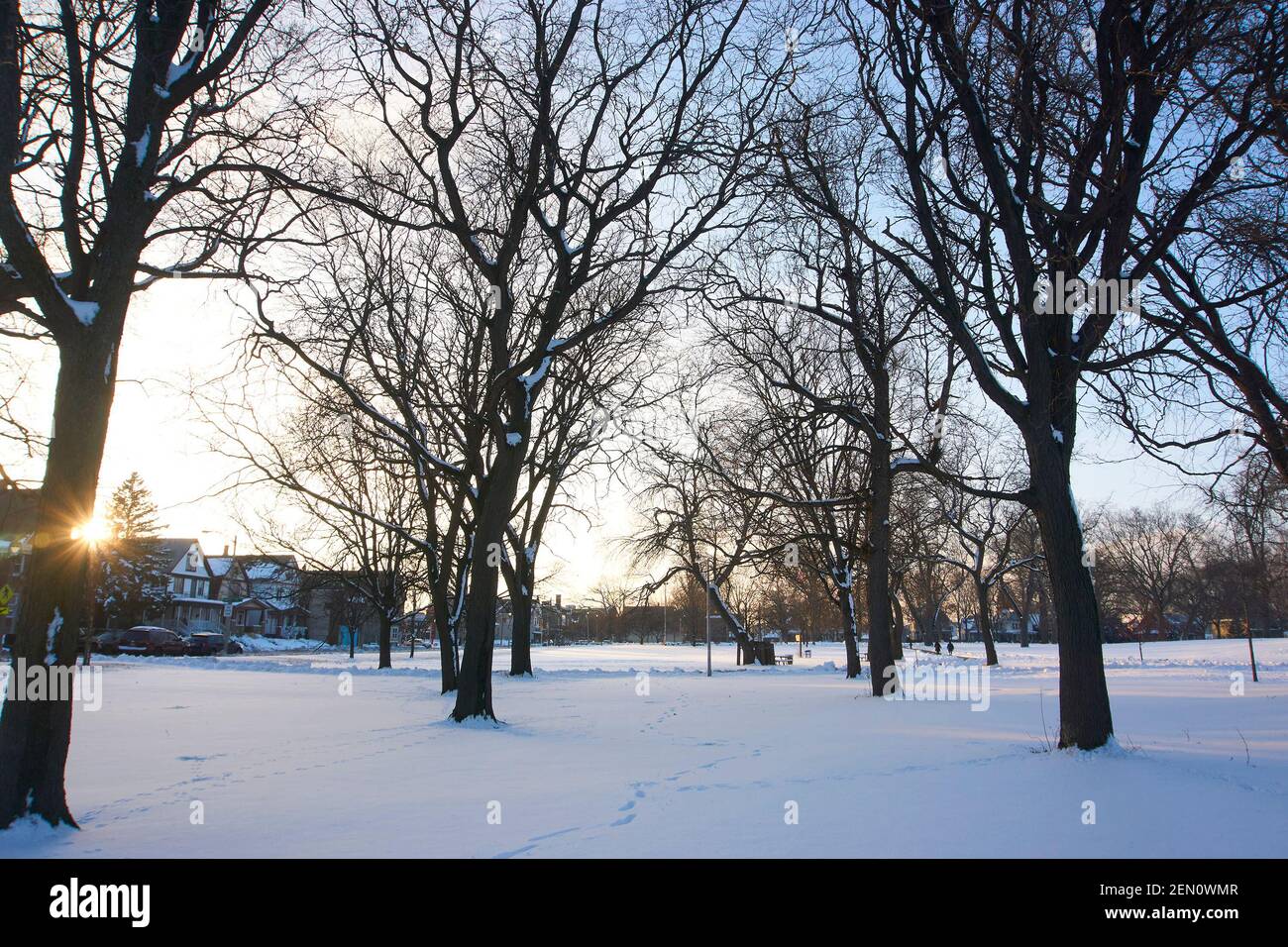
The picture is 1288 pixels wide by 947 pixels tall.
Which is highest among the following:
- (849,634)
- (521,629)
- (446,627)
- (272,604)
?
(446,627)

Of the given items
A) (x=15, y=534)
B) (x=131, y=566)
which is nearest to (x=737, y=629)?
(x=15, y=534)

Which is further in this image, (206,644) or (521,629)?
(206,644)

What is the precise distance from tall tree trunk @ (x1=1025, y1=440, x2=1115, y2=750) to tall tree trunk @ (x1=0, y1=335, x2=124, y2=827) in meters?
9.35

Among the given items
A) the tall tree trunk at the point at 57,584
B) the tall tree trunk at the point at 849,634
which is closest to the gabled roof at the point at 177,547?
the tall tree trunk at the point at 849,634

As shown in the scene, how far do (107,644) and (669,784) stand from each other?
167ft

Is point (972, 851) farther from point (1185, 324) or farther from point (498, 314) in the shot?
point (498, 314)

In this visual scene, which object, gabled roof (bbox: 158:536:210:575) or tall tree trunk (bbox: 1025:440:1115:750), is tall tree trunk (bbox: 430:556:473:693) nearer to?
tall tree trunk (bbox: 1025:440:1115:750)

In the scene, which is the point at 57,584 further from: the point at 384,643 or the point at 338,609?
the point at 338,609

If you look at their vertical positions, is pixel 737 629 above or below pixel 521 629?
below

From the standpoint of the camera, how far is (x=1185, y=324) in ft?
32.9

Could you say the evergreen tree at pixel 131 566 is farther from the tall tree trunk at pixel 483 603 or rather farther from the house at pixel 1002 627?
the house at pixel 1002 627

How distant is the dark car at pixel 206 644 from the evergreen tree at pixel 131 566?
10466 mm

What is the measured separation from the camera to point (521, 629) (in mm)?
29453

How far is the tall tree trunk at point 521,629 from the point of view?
28.9m
